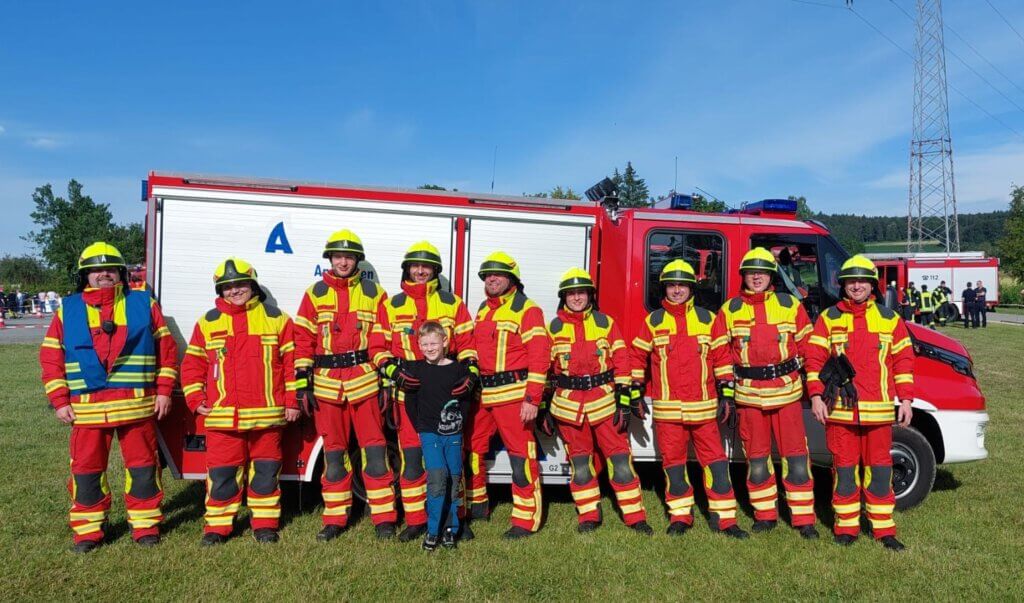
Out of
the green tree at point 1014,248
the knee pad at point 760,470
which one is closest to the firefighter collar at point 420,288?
the knee pad at point 760,470

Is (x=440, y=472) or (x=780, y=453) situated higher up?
(x=780, y=453)

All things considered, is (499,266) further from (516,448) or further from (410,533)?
(410,533)

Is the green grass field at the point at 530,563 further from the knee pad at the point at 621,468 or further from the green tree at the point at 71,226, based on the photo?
the green tree at the point at 71,226

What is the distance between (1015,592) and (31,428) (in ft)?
32.5

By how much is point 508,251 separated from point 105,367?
10.1ft

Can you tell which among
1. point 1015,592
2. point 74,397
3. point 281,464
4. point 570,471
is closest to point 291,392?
point 281,464

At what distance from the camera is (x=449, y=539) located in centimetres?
446

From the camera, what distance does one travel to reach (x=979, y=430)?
5090mm

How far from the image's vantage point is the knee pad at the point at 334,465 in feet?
15.2

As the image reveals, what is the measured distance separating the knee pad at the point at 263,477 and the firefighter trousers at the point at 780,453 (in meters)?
3.55

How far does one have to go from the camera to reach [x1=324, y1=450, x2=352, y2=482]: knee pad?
182 inches

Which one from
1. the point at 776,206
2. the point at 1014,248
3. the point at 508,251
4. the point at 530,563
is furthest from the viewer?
the point at 1014,248

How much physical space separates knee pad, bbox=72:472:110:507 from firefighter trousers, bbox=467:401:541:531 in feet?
8.76

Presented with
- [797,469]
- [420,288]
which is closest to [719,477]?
[797,469]
